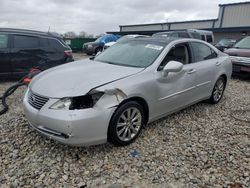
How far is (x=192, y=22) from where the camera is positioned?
30.9 metres

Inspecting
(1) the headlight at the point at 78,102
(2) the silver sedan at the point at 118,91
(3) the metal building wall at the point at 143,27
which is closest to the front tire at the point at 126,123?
(2) the silver sedan at the point at 118,91

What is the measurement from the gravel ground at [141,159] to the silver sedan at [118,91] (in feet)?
0.97

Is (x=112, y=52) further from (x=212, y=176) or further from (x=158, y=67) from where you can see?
(x=212, y=176)

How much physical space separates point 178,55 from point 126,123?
65.4 inches

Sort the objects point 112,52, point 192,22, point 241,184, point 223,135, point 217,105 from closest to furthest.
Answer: point 241,184 → point 223,135 → point 112,52 → point 217,105 → point 192,22

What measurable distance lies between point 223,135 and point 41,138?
9.28 ft

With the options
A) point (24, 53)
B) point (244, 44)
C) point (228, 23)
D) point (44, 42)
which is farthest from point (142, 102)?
point (228, 23)

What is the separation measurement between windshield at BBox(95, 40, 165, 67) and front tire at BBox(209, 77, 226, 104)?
193cm

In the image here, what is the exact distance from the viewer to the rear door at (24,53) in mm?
6520

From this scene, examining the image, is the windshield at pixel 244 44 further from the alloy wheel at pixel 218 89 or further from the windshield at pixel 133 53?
the windshield at pixel 133 53

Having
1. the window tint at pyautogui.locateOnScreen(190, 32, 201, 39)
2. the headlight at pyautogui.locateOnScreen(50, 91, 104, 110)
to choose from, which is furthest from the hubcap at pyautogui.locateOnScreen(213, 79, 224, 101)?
the window tint at pyautogui.locateOnScreen(190, 32, 201, 39)

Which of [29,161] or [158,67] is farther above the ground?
[158,67]

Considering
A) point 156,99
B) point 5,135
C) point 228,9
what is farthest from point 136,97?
point 228,9

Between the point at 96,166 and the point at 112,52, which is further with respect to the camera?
the point at 112,52
